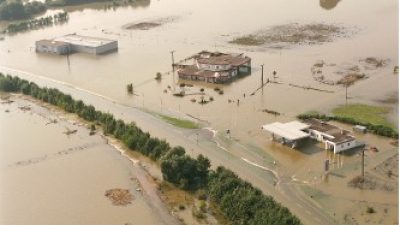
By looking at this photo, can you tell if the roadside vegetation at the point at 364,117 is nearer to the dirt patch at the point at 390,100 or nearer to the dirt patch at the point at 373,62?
the dirt patch at the point at 390,100

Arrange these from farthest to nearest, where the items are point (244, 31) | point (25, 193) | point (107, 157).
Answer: point (244, 31) → point (107, 157) → point (25, 193)

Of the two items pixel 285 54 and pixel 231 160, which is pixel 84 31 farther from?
pixel 231 160

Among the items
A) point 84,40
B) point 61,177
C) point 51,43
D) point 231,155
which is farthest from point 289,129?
point 51,43

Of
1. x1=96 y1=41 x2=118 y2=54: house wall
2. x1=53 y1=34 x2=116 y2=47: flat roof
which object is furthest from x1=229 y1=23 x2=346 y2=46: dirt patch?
x1=53 y1=34 x2=116 y2=47: flat roof

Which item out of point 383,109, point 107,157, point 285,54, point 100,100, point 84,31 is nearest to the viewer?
point 107,157

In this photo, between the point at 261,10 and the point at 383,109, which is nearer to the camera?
the point at 383,109

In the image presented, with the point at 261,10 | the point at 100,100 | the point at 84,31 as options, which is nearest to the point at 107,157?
the point at 100,100

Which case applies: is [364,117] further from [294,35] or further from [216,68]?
[294,35]
